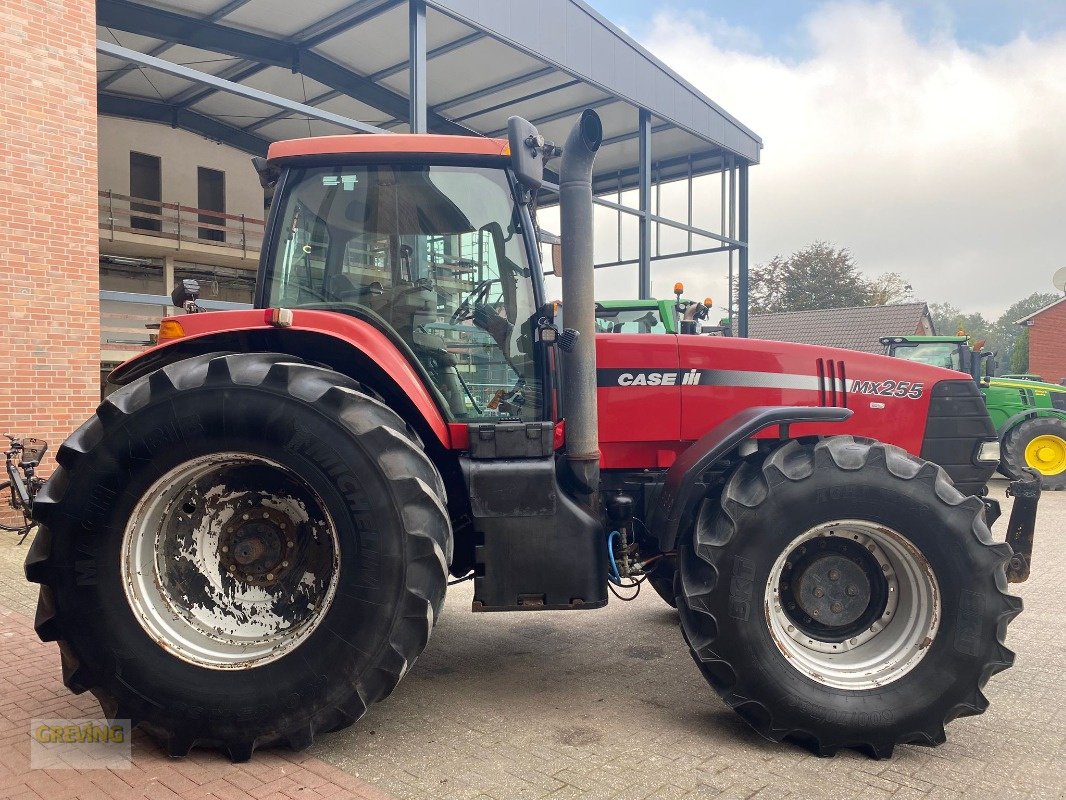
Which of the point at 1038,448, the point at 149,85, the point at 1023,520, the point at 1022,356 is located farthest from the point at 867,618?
the point at 1022,356

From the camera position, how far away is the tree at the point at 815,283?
51.0 m

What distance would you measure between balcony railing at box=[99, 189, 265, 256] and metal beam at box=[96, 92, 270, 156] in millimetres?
1700

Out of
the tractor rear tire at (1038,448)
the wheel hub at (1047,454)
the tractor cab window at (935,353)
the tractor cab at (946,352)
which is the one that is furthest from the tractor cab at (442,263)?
the wheel hub at (1047,454)

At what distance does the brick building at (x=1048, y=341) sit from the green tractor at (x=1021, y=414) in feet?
87.3

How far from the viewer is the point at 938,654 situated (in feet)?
9.86

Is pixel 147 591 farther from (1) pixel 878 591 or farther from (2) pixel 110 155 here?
(2) pixel 110 155

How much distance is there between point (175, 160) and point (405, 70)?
8.67 m

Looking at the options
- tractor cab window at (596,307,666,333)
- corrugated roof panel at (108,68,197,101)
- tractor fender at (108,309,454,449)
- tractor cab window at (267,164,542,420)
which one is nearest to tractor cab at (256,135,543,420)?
tractor cab window at (267,164,542,420)

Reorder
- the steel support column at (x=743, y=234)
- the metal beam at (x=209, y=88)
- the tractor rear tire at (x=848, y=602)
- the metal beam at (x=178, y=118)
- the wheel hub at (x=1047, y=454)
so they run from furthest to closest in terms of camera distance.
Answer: the steel support column at (x=743, y=234) → the metal beam at (x=178, y=118) → the metal beam at (x=209, y=88) → the wheel hub at (x=1047, y=454) → the tractor rear tire at (x=848, y=602)

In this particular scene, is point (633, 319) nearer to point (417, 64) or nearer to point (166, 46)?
point (417, 64)

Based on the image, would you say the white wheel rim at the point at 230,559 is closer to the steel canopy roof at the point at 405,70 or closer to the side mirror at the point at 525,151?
the side mirror at the point at 525,151

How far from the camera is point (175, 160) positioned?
18.9 m

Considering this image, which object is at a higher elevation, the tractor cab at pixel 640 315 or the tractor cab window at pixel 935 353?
the tractor cab at pixel 640 315

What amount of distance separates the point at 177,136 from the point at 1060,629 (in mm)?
19868
